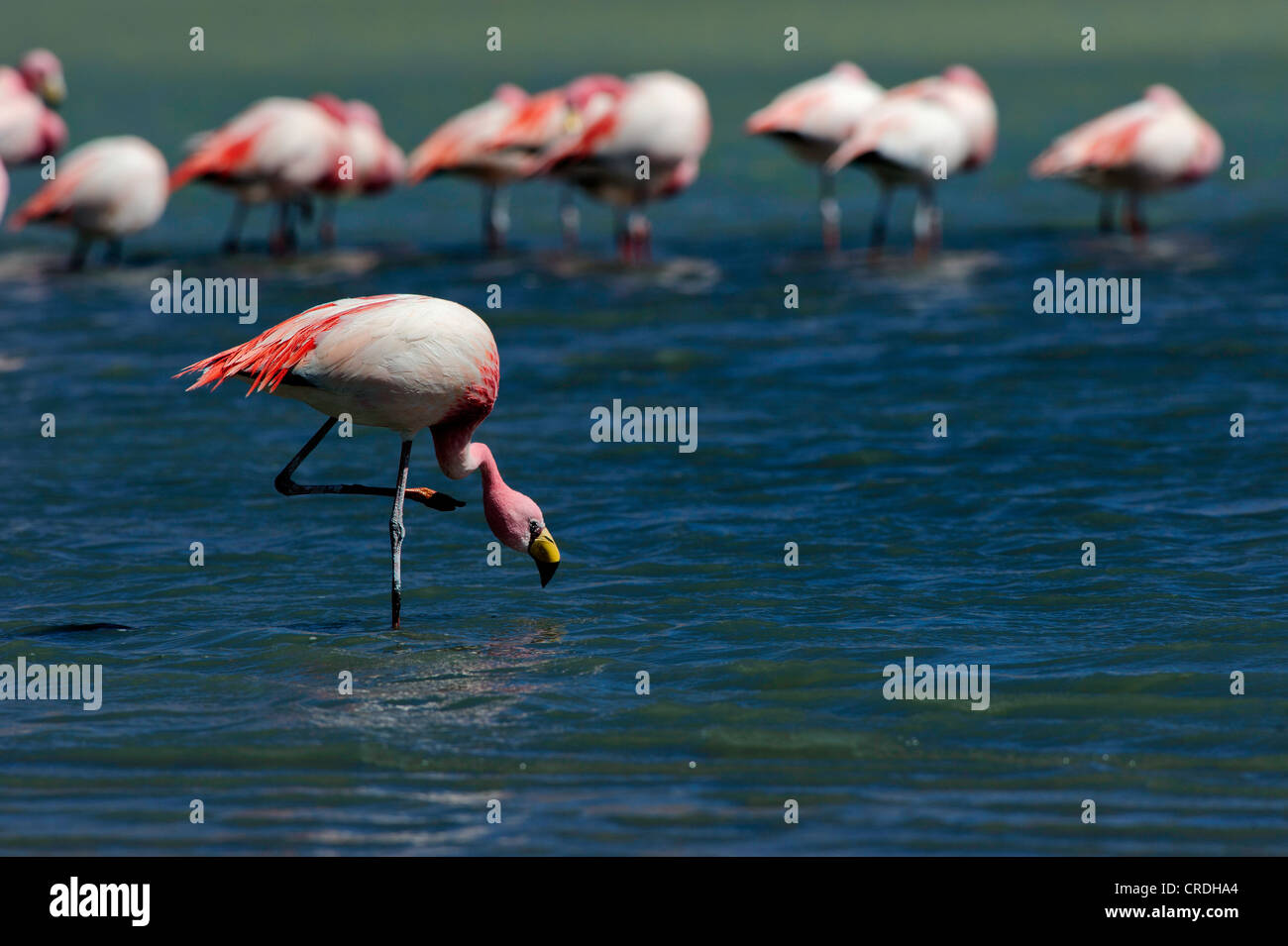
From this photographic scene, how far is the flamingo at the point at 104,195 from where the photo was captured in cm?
1591

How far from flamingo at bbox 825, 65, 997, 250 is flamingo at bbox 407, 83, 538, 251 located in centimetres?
289

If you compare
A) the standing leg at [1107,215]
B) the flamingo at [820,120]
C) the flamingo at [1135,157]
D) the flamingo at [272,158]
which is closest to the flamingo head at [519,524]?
the flamingo at [820,120]

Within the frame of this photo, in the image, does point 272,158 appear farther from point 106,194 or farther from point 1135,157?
point 1135,157

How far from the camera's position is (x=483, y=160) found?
56.0 ft

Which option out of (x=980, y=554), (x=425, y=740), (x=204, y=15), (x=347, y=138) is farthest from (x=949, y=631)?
(x=204, y=15)

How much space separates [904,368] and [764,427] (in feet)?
5.33

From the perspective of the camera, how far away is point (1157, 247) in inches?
637

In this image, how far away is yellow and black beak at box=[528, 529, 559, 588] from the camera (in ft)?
24.6

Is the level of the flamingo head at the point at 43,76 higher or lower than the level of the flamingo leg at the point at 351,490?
higher

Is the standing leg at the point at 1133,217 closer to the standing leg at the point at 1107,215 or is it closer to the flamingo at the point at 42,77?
the standing leg at the point at 1107,215

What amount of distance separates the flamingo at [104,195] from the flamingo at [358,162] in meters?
1.70

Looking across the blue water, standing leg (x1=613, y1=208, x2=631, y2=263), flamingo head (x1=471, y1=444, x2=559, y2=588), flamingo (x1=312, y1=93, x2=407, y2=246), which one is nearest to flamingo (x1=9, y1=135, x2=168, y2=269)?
the blue water

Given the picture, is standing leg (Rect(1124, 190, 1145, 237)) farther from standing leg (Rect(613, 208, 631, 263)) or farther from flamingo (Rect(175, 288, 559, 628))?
flamingo (Rect(175, 288, 559, 628))

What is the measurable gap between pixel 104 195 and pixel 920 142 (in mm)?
6755
